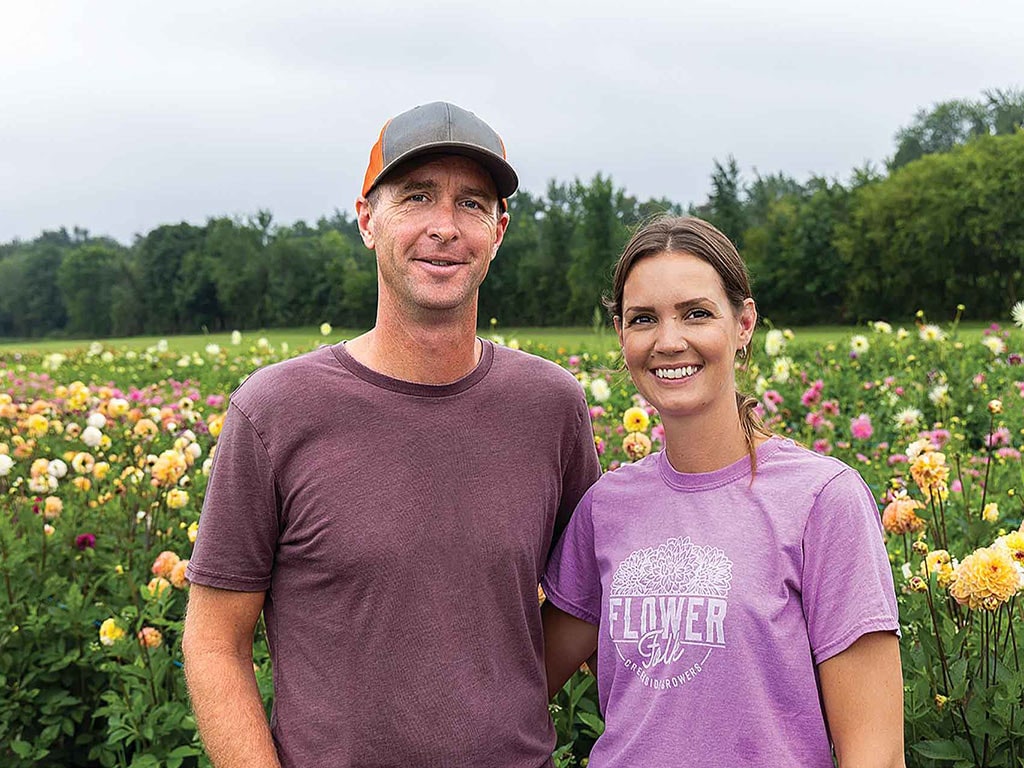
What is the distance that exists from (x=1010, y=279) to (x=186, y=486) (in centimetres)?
4110

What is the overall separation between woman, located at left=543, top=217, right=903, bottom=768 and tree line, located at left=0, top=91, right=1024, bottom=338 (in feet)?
105

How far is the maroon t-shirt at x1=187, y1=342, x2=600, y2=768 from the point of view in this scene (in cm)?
177

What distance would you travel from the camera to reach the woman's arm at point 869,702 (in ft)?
4.82

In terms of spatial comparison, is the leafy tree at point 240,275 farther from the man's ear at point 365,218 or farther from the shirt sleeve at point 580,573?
the shirt sleeve at point 580,573

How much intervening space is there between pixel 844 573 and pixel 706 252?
24.1 inches

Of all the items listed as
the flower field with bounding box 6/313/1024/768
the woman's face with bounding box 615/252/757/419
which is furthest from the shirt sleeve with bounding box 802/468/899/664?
the flower field with bounding box 6/313/1024/768

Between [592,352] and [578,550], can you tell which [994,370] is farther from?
[578,550]

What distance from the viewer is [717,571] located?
5.35ft

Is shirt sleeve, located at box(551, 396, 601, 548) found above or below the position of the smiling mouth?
below

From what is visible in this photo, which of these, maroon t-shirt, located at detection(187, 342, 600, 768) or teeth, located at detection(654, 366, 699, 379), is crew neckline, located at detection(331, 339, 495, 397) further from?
teeth, located at detection(654, 366, 699, 379)

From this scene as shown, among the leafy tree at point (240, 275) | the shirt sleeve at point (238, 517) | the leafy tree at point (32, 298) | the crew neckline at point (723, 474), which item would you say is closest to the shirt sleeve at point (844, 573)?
the crew neckline at point (723, 474)

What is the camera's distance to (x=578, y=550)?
76.9 inches

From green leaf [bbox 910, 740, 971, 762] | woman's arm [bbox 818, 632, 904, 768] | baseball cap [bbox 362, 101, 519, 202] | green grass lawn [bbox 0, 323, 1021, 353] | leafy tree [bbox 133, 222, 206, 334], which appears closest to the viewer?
woman's arm [bbox 818, 632, 904, 768]

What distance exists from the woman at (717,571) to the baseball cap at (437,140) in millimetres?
323
